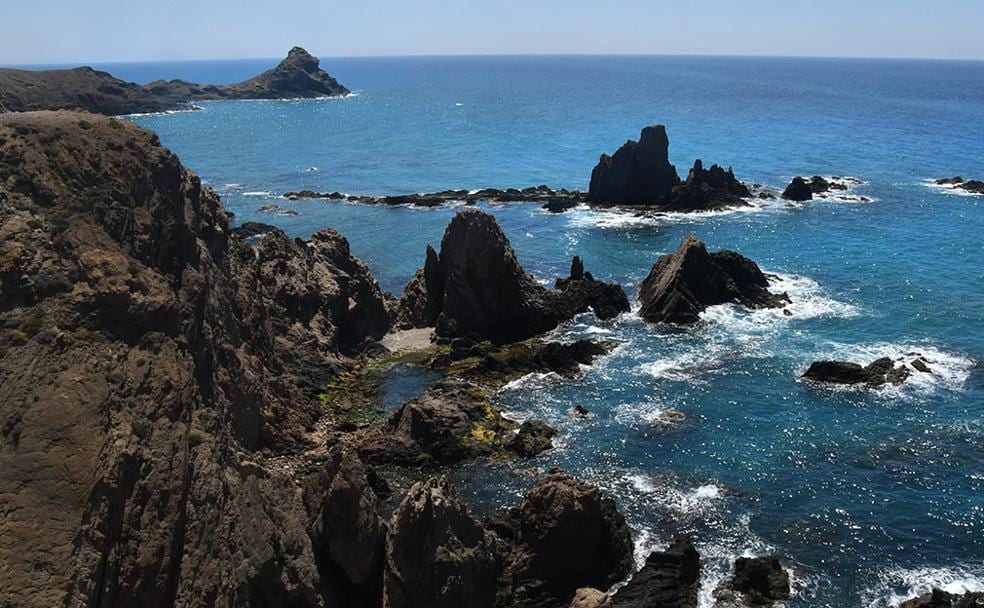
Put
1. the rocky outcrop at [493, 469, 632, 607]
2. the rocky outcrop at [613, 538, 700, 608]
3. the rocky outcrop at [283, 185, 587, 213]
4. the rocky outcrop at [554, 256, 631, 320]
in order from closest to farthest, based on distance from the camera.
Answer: the rocky outcrop at [613, 538, 700, 608]
the rocky outcrop at [493, 469, 632, 607]
the rocky outcrop at [554, 256, 631, 320]
the rocky outcrop at [283, 185, 587, 213]

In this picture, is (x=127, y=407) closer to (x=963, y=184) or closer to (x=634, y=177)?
(x=634, y=177)

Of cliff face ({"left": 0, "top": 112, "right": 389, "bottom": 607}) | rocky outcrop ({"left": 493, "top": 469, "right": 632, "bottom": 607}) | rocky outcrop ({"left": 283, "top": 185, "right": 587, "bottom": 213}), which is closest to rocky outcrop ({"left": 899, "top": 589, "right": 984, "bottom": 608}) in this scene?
rocky outcrop ({"left": 493, "top": 469, "right": 632, "bottom": 607})

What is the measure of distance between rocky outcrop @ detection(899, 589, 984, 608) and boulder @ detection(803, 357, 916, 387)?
2365 cm

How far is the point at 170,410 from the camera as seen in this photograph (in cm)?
2984

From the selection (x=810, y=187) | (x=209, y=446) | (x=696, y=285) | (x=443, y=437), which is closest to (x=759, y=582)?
(x=443, y=437)

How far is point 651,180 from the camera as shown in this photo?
11581 cm

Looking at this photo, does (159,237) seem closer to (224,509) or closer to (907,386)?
(224,509)

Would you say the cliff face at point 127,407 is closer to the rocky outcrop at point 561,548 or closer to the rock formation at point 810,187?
the rocky outcrop at point 561,548

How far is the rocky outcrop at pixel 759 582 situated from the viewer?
34125 mm

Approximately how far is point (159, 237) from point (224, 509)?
17782 mm

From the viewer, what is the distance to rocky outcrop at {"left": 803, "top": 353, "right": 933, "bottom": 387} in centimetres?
5538

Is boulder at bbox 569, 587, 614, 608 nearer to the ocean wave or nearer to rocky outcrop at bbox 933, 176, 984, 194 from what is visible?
the ocean wave

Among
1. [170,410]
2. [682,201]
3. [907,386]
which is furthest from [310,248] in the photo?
[682,201]

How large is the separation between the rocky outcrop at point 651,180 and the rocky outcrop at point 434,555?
3458 inches
